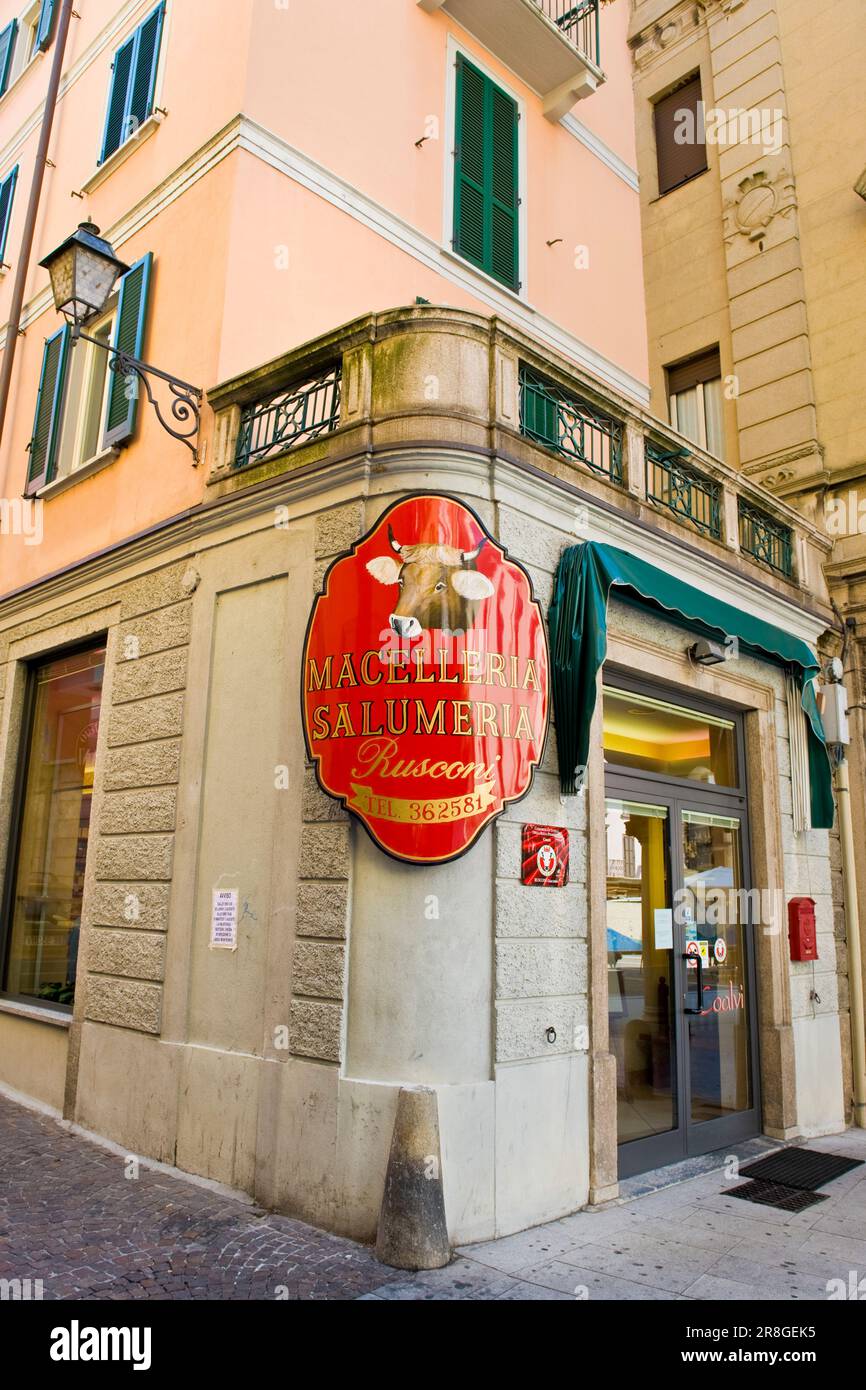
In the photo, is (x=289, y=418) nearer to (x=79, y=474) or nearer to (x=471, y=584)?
(x=471, y=584)

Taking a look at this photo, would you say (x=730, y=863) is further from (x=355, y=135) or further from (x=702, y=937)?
(x=355, y=135)

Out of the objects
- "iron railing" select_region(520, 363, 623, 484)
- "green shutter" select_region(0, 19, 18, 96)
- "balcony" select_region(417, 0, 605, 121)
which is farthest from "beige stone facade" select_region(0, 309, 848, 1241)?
"green shutter" select_region(0, 19, 18, 96)

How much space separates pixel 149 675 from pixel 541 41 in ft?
26.4

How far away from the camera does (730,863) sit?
339 inches

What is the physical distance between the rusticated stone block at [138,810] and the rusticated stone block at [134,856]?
8 centimetres

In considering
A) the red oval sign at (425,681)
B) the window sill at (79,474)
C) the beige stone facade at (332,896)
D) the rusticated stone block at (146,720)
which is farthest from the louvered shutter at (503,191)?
the rusticated stone block at (146,720)

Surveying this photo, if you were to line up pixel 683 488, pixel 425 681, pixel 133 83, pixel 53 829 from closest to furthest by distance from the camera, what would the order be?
pixel 425 681 → pixel 683 488 → pixel 53 829 → pixel 133 83

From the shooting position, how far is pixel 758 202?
11.8 metres

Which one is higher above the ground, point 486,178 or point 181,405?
point 486,178

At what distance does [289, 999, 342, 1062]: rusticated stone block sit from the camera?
552 cm

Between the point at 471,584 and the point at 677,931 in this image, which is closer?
the point at 471,584

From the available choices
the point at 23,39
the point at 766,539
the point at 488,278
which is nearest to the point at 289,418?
the point at 488,278

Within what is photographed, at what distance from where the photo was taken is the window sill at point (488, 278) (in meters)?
9.39
